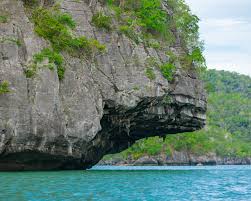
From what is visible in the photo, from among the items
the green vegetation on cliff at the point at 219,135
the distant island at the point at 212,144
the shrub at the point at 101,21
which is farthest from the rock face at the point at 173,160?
the shrub at the point at 101,21

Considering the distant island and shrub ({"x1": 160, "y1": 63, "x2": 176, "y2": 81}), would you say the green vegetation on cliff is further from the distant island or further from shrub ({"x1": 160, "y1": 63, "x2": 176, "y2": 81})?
shrub ({"x1": 160, "y1": 63, "x2": 176, "y2": 81})

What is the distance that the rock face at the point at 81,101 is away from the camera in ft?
110

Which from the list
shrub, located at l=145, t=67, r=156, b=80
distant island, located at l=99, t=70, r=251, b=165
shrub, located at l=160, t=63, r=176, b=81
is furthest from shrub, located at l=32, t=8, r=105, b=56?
distant island, located at l=99, t=70, r=251, b=165

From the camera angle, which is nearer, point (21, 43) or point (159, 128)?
point (21, 43)

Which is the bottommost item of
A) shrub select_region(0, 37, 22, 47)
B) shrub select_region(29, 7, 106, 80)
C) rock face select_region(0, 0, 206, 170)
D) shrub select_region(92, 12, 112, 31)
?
rock face select_region(0, 0, 206, 170)

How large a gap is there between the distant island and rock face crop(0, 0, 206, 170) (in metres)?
41.3

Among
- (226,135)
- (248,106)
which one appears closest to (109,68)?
(226,135)

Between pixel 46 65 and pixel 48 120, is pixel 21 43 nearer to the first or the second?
pixel 46 65

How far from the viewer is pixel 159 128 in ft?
149

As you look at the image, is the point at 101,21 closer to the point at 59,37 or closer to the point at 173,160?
the point at 59,37

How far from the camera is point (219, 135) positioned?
12794 cm

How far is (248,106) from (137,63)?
360 ft

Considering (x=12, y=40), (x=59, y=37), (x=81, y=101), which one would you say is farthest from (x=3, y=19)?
(x=81, y=101)

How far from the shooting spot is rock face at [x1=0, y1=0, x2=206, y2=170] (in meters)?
33.6
